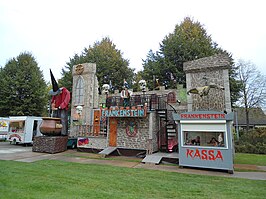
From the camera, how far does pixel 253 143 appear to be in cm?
1373

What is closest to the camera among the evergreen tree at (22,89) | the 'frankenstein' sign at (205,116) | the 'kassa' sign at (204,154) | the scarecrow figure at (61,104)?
the 'kassa' sign at (204,154)

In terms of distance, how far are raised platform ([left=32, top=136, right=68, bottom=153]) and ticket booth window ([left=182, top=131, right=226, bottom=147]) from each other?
891 cm

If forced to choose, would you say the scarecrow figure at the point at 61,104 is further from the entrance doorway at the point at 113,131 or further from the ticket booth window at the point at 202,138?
the ticket booth window at the point at 202,138

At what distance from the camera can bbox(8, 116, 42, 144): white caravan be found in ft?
51.5

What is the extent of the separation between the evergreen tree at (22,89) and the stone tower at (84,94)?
810 cm

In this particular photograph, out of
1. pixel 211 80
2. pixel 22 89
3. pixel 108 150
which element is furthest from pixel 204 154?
pixel 22 89

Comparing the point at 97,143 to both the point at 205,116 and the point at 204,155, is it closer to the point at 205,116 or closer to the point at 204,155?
the point at 204,155

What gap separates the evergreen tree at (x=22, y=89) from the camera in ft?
70.1

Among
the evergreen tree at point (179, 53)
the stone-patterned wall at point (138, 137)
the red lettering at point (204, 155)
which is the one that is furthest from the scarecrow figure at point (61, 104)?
the red lettering at point (204, 155)

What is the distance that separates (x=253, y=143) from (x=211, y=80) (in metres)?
6.84

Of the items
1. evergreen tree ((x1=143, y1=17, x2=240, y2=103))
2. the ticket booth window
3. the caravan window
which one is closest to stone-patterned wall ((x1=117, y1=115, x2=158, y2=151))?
the ticket booth window

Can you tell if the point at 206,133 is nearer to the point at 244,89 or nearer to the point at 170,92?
the point at 170,92

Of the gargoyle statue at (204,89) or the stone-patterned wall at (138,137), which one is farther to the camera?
the stone-patterned wall at (138,137)

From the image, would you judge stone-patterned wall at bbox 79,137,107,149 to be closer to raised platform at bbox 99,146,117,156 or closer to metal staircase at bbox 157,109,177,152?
raised platform at bbox 99,146,117,156
